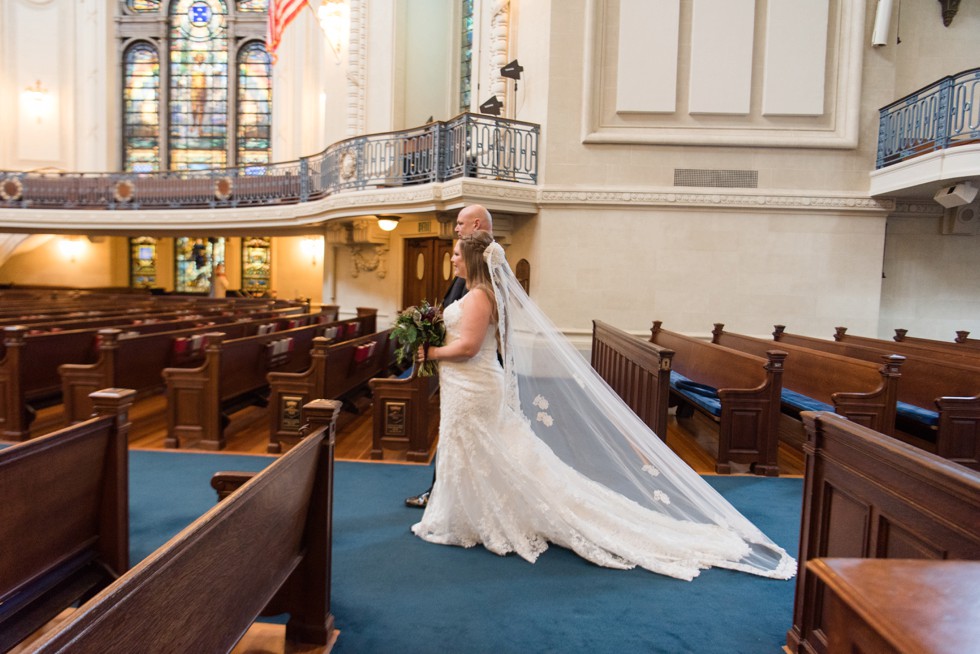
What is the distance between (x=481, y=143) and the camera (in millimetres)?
8406

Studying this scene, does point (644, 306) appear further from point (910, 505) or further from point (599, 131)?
point (910, 505)

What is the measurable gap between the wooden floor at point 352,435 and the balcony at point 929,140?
12.9ft

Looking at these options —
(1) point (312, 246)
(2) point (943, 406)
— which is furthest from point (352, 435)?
(1) point (312, 246)

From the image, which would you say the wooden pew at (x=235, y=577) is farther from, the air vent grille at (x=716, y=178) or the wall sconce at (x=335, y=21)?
the wall sconce at (x=335, y=21)

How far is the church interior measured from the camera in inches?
75.3

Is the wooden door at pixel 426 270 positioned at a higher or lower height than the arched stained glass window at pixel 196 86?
lower

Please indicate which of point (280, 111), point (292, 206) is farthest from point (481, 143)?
point (280, 111)

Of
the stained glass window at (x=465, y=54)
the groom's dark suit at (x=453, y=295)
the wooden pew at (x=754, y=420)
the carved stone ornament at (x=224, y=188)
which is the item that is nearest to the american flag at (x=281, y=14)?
the carved stone ornament at (x=224, y=188)

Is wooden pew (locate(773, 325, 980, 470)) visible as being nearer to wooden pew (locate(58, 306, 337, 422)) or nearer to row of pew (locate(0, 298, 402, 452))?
row of pew (locate(0, 298, 402, 452))

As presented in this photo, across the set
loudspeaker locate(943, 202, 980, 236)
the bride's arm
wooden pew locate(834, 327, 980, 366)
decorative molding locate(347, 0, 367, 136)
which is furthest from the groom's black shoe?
decorative molding locate(347, 0, 367, 136)

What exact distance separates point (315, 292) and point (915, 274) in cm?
1469

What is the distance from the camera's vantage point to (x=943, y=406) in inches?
159

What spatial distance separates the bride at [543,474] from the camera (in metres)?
2.95

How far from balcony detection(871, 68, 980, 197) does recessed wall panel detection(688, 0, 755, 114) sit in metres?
1.96
